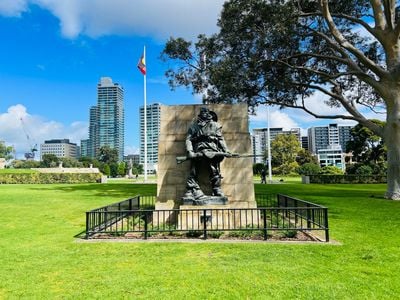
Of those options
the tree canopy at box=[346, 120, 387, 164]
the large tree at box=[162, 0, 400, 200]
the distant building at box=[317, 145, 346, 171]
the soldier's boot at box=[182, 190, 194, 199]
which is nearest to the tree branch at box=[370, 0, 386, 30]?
the large tree at box=[162, 0, 400, 200]

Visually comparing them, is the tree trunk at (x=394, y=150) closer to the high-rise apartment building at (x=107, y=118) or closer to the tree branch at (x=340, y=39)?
the tree branch at (x=340, y=39)

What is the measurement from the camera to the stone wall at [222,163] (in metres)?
11.0

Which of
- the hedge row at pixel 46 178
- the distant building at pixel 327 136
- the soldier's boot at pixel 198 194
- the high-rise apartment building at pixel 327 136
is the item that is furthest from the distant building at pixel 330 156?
the soldier's boot at pixel 198 194

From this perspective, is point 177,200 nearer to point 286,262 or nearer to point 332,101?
point 286,262

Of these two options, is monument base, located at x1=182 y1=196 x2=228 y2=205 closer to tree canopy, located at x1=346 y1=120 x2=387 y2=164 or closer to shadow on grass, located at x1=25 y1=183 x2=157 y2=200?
shadow on grass, located at x1=25 y1=183 x2=157 y2=200

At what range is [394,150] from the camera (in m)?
17.5

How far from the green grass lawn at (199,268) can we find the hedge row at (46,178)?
4144cm

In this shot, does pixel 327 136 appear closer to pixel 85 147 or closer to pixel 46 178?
pixel 85 147

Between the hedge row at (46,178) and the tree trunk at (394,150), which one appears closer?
the tree trunk at (394,150)

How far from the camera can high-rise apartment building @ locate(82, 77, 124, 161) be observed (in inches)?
4326

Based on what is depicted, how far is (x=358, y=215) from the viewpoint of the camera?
12.0 m

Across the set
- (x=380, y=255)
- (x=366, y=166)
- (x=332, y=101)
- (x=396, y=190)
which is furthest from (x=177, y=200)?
(x=366, y=166)

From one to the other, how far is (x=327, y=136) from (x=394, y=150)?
15410 centimetres

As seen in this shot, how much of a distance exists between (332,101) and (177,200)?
18021 mm
